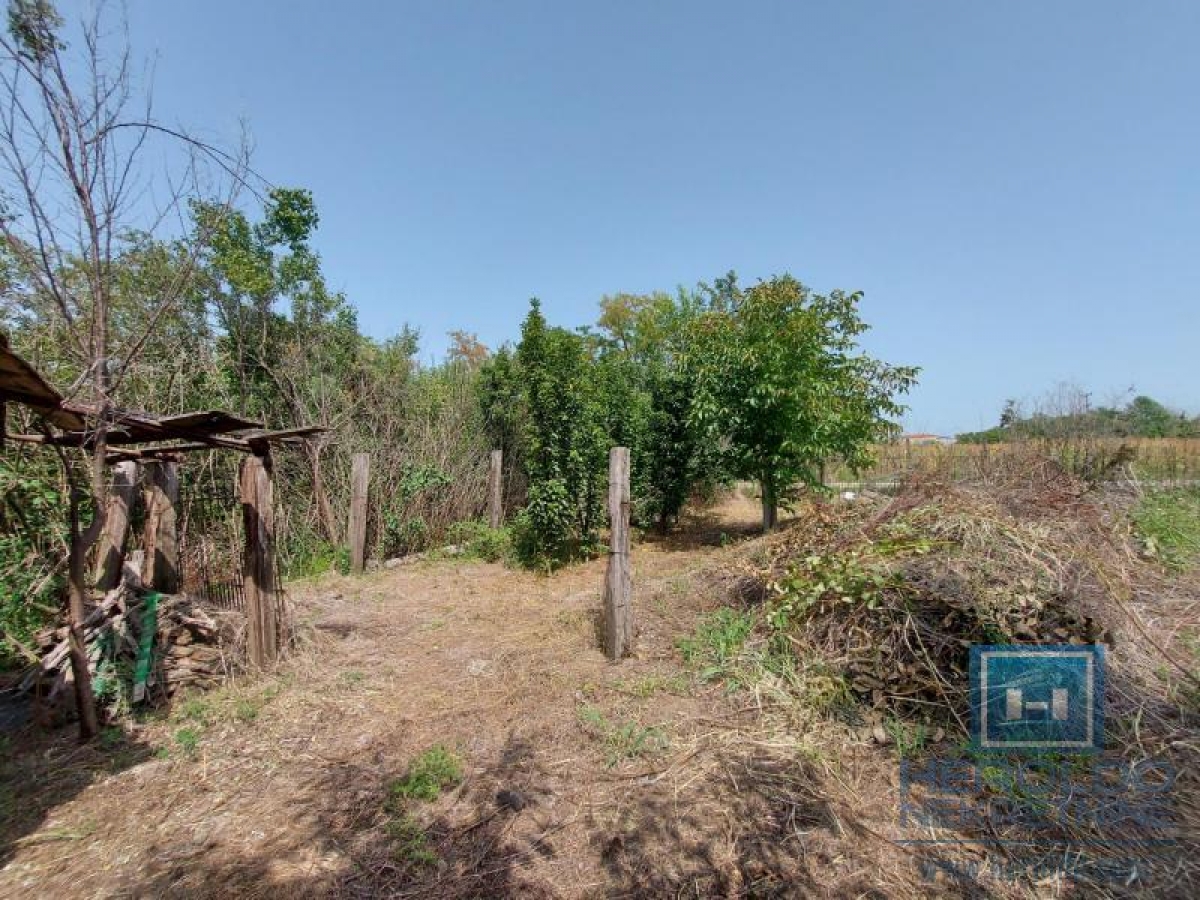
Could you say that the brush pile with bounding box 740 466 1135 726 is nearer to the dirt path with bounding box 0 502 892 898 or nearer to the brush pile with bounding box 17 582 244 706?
the dirt path with bounding box 0 502 892 898

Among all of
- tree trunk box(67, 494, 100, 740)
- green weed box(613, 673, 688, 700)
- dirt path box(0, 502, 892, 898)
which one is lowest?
dirt path box(0, 502, 892, 898)

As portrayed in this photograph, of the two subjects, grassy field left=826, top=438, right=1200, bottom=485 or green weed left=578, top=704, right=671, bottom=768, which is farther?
grassy field left=826, top=438, right=1200, bottom=485

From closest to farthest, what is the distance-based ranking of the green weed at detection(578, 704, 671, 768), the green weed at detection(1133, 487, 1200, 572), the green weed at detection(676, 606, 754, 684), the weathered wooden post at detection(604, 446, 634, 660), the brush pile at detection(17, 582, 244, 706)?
1. the green weed at detection(578, 704, 671, 768)
2. the brush pile at detection(17, 582, 244, 706)
3. the green weed at detection(676, 606, 754, 684)
4. the weathered wooden post at detection(604, 446, 634, 660)
5. the green weed at detection(1133, 487, 1200, 572)

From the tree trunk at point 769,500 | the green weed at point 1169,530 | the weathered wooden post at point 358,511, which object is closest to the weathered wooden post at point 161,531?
the weathered wooden post at point 358,511

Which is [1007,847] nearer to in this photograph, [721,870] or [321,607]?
[721,870]

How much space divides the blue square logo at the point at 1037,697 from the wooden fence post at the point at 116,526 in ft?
19.8

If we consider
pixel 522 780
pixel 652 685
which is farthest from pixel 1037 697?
pixel 522 780

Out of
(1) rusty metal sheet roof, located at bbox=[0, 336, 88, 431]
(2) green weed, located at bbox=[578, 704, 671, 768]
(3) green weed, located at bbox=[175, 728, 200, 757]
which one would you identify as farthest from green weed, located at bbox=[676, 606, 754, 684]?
(1) rusty metal sheet roof, located at bbox=[0, 336, 88, 431]

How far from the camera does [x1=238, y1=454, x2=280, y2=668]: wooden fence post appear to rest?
12.7 ft

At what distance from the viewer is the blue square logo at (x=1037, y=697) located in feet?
8.92

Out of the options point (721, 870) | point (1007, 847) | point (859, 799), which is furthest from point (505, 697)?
point (1007, 847)

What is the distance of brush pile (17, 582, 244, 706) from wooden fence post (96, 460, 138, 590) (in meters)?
0.34

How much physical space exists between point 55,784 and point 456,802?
7.25ft

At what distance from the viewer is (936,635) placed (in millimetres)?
3059
